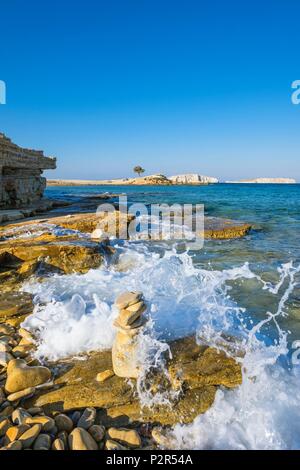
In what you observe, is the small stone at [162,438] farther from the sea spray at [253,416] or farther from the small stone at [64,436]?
the small stone at [64,436]

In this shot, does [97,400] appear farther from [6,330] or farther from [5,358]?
[6,330]

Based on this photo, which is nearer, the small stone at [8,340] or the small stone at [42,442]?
the small stone at [42,442]

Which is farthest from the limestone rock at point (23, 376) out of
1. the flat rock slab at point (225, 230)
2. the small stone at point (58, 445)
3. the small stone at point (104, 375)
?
the flat rock slab at point (225, 230)

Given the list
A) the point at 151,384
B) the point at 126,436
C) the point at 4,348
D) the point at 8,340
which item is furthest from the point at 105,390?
the point at 8,340

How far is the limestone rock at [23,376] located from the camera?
3838 mm

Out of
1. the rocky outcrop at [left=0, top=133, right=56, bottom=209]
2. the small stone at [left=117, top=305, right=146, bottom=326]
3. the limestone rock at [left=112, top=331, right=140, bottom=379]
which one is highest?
the rocky outcrop at [left=0, top=133, right=56, bottom=209]

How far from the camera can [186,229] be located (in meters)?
16.1

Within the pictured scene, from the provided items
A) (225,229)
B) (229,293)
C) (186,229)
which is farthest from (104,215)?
(229,293)

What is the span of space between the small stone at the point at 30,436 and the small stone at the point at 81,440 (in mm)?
351

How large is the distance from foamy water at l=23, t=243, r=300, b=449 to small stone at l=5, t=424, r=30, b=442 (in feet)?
4.45

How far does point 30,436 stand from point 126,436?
0.99 metres

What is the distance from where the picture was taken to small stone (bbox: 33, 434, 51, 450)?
298 centimetres

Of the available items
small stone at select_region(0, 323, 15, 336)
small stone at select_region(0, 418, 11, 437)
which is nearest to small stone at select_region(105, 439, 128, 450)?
small stone at select_region(0, 418, 11, 437)

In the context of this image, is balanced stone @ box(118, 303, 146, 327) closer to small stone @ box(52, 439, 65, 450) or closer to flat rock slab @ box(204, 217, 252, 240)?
small stone @ box(52, 439, 65, 450)
